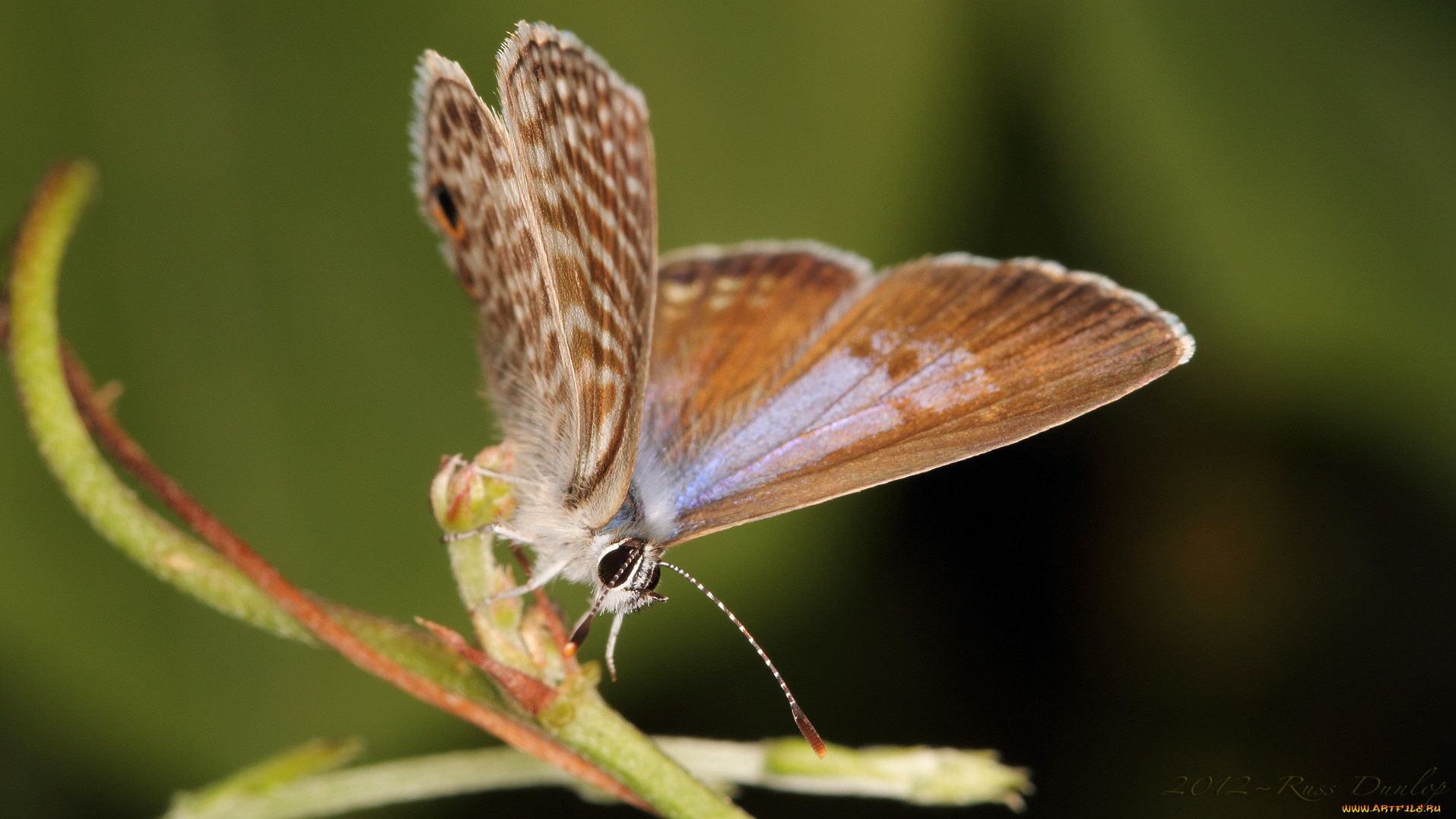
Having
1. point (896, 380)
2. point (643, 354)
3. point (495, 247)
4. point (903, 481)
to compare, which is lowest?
point (903, 481)

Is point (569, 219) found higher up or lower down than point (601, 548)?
higher up

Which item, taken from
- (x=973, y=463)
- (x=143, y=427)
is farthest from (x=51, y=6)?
(x=973, y=463)

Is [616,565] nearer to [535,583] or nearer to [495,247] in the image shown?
[535,583]

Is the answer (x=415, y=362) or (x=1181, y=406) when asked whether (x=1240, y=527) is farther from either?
(x=415, y=362)

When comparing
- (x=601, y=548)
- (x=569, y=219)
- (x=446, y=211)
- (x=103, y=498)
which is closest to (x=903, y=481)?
(x=601, y=548)

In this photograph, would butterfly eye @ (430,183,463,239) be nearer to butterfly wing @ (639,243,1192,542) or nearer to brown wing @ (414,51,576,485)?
brown wing @ (414,51,576,485)
